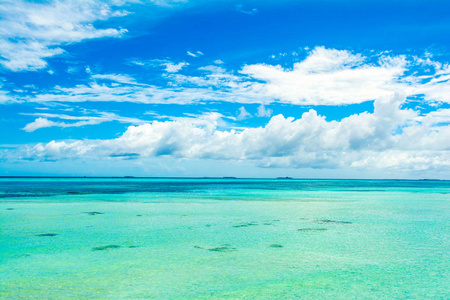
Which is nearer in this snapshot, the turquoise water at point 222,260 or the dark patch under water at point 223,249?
the turquoise water at point 222,260

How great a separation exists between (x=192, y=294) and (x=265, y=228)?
38.0 ft

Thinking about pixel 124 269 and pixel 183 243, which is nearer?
pixel 124 269

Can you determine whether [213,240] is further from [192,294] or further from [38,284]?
[38,284]

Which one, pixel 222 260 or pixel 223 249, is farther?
pixel 223 249

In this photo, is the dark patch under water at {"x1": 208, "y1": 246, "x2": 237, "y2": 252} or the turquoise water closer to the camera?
the turquoise water

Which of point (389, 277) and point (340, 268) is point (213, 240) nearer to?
point (340, 268)

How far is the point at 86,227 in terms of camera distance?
2180 cm

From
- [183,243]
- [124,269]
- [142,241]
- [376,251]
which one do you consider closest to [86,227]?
[142,241]

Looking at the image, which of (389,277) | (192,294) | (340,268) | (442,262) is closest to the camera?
(192,294)

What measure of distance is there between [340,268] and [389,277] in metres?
1.65

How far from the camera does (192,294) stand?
10531 mm

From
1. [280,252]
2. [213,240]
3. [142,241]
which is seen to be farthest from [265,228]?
[142,241]

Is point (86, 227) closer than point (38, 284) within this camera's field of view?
No

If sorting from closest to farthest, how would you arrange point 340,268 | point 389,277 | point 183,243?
point 389,277, point 340,268, point 183,243
